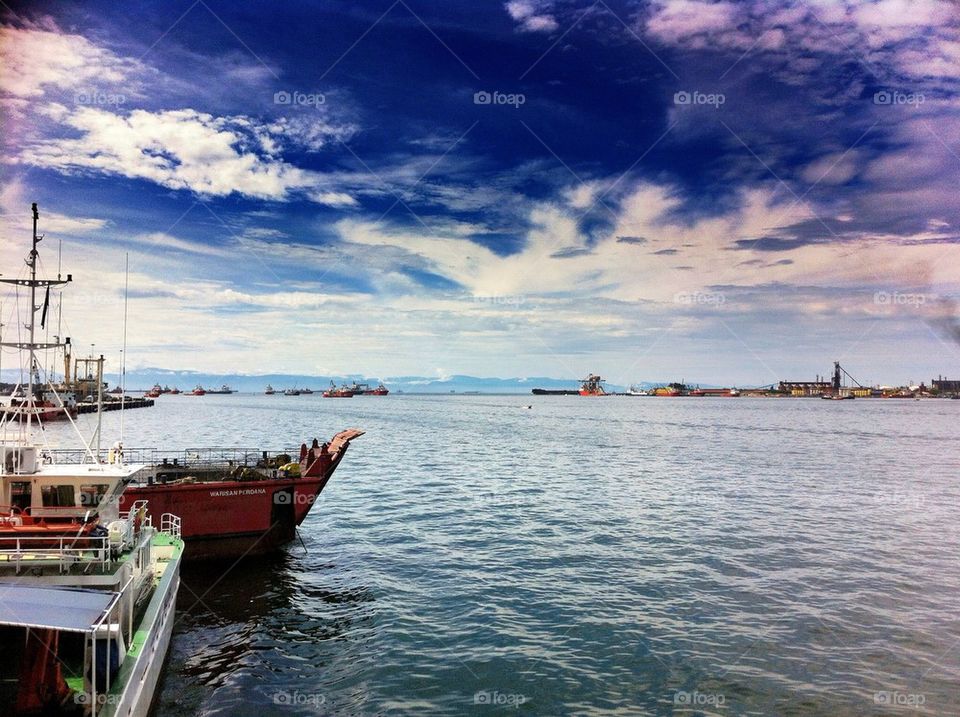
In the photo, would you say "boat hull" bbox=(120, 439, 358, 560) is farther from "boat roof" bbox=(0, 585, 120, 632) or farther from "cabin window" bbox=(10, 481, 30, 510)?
"boat roof" bbox=(0, 585, 120, 632)

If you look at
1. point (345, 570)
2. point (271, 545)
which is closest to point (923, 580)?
point (345, 570)

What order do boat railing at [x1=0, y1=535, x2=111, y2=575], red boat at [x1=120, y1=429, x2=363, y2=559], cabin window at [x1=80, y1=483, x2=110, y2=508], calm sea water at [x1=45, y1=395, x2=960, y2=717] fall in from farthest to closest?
1. red boat at [x1=120, y1=429, x2=363, y2=559]
2. cabin window at [x1=80, y1=483, x2=110, y2=508]
3. calm sea water at [x1=45, y1=395, x2=960, y2=717]
4. boat railing at [x1=0, y1=535, x2=111, y2=575]

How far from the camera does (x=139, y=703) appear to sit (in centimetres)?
1316

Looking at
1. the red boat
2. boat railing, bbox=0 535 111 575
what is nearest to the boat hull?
the red boat

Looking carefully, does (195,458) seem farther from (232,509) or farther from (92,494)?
(92,494)

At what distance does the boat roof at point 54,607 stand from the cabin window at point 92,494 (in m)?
4.69

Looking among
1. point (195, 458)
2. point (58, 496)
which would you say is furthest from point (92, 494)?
point (195, 458)

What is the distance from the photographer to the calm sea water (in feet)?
53.1

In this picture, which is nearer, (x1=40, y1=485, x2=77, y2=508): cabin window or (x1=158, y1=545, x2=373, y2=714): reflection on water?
(x1=158, y1=545, x2=373, y2=714): reflection on water

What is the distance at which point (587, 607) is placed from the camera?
866 inches

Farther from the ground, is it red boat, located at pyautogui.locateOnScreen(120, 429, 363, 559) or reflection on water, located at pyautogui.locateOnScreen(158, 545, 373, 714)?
red boat, located at pyautogui.locateOnScreen(120, 429, 363, 559)

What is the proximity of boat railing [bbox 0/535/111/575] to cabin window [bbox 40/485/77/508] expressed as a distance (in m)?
2.46

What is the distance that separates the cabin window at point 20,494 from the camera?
16.4 metres

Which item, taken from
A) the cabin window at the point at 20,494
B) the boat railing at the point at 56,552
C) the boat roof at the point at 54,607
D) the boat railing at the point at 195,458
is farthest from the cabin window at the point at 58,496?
the boat roof at the point at 54,607
